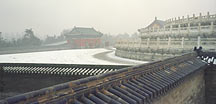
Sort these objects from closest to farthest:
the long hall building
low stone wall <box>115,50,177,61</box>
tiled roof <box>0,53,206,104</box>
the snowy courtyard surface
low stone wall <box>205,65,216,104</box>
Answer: tiled roof <box>0,53,206,104</box> → low stone wall <box>205,65,216,104</box> → the long hall building → low stone wall <box>115,50,177,61</box> → the snowy courtyard surface

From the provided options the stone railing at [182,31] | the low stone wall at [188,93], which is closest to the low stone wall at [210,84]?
the low stone wall at [188,93]

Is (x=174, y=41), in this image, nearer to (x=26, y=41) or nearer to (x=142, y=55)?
(x=142, y=55)

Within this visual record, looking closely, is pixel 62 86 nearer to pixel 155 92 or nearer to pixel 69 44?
pixel 155 92

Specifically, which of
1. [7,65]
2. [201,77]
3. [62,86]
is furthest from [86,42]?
[62,86]

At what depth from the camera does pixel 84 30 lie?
2149 inches

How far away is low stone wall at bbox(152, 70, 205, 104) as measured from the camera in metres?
4.05

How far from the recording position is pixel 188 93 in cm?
537

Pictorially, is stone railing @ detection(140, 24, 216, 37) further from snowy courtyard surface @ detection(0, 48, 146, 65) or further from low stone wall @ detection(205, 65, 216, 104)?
low stone wall @ detection(205, 65, 216, 104)

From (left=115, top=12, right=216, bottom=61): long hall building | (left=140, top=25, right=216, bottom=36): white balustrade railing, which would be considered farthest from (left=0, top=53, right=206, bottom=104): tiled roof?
(left=140, top=25, right=216, bottom=36): white balustrade railing

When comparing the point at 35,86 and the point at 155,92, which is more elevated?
the point at 155,92

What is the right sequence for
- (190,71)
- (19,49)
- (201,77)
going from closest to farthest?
(190,71), (201,77), (19,49)

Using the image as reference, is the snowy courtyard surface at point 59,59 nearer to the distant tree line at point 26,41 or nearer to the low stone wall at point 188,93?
the low stone wall at point 188,93

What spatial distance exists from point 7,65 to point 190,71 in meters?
9.38

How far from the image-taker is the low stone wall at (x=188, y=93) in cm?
405
